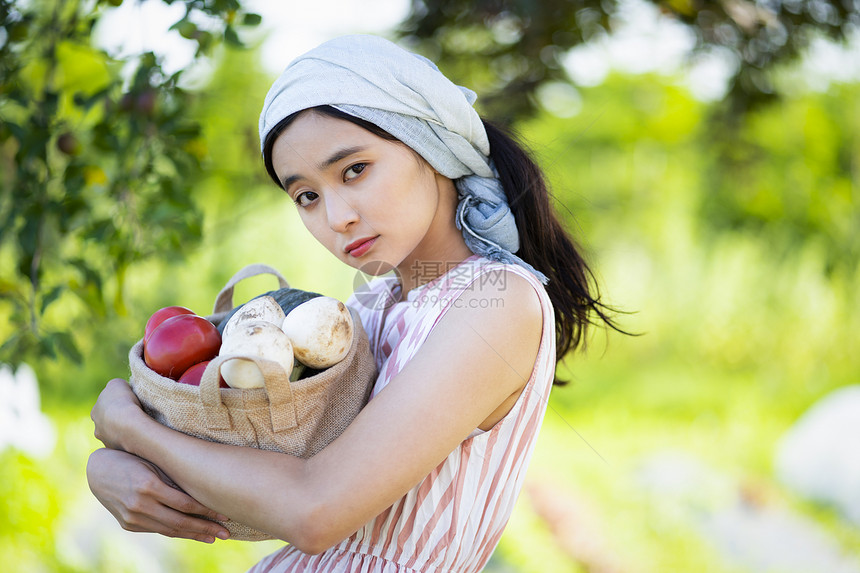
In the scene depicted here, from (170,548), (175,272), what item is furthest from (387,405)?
(175,272)

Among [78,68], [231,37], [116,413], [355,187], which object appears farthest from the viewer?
[78,68]

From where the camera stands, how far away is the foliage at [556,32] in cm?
224

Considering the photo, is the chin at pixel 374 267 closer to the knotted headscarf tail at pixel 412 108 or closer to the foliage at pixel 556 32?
the knotted headscarf tail at pixel 412 108

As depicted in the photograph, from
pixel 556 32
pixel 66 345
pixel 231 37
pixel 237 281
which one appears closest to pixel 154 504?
pixel 237 281

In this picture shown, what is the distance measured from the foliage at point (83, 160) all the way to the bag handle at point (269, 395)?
2.53 ft

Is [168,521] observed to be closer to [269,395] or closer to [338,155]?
[269,395]

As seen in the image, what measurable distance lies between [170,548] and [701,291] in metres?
4.01

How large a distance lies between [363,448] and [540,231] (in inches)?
24.0

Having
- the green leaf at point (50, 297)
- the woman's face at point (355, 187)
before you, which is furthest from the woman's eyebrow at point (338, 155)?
the green leaf at point (50, 297)

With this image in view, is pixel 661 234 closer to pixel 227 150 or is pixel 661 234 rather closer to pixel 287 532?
pixel 227 150

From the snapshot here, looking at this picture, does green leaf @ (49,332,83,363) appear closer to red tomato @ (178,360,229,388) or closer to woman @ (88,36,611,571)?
woman @ (88,36,611,571)

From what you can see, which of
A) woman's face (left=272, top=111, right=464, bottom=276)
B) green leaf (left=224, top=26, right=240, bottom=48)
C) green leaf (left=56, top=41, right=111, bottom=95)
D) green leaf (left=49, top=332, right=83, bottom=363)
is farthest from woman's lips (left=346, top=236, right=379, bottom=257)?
green leaf (left=56, top=41, right=111, bottom=95)

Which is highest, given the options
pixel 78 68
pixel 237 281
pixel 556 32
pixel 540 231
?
pixel 78 68

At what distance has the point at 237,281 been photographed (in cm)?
127
